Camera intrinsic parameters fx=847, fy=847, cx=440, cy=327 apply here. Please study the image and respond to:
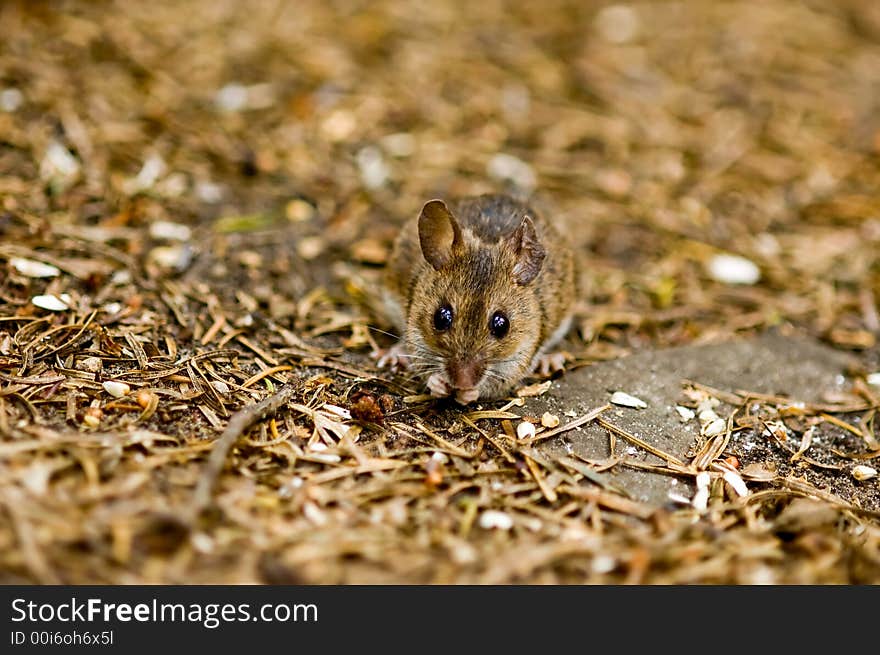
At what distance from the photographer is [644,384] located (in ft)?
17.7

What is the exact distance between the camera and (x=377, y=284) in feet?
20.6

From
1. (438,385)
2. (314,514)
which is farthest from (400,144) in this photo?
(314,514)

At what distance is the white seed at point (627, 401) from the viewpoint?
16.9ft

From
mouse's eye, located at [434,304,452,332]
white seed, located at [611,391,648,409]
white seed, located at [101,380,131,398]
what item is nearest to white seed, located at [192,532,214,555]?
white seed, located at [101,380,131,398]

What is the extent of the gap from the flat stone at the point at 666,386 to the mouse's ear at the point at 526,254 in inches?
30.0

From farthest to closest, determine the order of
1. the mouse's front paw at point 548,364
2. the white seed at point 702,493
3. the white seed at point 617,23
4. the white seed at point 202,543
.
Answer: the white seed at point 617,23 < the mouse's front paw at point 548,364 < the white seed at point 702,493 < the white seed at point 202,543

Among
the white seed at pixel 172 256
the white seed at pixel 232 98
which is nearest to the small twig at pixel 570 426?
the white seed at pixel 172 256

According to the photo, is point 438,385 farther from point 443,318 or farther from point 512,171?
point 512,171

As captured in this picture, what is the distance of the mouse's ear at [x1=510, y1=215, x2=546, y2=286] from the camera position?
4.93 m

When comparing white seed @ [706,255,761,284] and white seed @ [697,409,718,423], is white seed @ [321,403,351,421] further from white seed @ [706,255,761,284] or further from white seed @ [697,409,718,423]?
white seed @ [706,255,761,284]

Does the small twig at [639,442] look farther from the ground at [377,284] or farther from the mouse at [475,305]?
the mouse at [475,305]

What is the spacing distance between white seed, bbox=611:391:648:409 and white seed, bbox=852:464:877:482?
122 centimetres

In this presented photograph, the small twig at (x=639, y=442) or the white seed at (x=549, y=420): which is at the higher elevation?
the white seed at (x=549, y=420)
